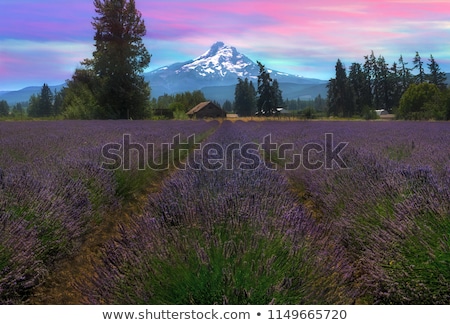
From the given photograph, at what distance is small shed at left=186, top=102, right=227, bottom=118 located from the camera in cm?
6058

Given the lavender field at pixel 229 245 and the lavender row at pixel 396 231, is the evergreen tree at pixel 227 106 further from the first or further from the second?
the lavender field at pixel 229 245

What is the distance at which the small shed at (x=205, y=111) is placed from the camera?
6058 cm

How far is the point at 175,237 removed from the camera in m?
2.18

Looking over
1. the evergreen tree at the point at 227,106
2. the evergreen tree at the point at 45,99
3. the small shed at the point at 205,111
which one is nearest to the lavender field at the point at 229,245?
the evergreen tree at the point at 45,99

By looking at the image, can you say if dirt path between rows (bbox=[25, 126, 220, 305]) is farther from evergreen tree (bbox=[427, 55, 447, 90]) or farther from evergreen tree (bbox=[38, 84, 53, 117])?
evergreen tree (bbox=[427, 55, 447, 90])

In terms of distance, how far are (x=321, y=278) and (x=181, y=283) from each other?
725mm

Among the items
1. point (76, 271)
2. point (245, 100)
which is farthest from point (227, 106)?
point (76, 271)

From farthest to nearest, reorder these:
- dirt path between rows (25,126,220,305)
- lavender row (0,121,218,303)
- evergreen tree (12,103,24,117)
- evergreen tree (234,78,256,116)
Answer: evergreen tree (234,78,256,116)
evergreen tree (12,103,24,117)
dirt path between rows (25,126,220,305)
lavender row (0,121,218,303)

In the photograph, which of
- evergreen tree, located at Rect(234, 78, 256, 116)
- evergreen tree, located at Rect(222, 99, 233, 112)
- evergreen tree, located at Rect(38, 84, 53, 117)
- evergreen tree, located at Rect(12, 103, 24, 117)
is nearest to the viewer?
evergreen tree, located at Rect(38, 84, 53, 117)

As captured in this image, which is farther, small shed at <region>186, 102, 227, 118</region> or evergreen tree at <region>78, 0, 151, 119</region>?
small shed at <region>186, 102, 227, 118</region>

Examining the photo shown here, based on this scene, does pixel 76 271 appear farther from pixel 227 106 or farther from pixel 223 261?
pixel 227 106

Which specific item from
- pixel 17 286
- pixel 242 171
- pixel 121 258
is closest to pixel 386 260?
pixel 121 258

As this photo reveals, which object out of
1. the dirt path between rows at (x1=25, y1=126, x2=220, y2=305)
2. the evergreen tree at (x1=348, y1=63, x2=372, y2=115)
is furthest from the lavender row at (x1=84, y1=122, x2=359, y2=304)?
the evergreen tree at (x1=348, y1=63, x2=372, y2=115)

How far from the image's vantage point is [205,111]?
6212 centimetres
